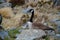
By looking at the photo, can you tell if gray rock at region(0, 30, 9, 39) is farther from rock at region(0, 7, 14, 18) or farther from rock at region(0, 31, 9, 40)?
rock at region(0, 7, 14, 18)

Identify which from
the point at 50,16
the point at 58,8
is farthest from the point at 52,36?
the point at 58,8

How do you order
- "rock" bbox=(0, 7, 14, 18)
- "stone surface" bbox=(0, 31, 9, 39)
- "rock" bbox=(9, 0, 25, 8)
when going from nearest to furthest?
"stone surface" bbox=(0, 31, 9, 39) → "rock" bbox=(0, 7, 14, 18) → "rock" bbox=(9, 0, 25, 8)

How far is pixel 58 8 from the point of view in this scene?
25.8 ft

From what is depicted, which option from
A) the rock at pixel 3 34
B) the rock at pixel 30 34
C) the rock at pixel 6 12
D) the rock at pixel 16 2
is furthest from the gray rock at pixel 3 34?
the rock at pixel 16 2

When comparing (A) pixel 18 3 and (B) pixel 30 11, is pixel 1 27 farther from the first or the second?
(A) pixel 18 3

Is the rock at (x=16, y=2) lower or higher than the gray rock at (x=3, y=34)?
higher

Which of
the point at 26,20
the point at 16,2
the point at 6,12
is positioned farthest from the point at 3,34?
the point at 16,2

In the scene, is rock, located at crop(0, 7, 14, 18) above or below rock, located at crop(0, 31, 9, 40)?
above

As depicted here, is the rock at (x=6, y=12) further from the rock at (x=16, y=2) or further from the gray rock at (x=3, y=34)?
the gray rock at (x=3, y=34)

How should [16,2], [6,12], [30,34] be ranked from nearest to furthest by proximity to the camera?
[30,34] → [6,12] → [16,2]

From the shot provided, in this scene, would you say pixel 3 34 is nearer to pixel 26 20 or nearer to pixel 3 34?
pixel 3 34

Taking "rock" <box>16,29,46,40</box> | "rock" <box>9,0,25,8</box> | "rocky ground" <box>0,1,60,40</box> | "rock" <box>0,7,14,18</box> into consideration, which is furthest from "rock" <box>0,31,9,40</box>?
"rock" <box>9,0,25,8</box>

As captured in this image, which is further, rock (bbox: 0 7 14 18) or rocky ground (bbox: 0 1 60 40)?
rock (bbox: 0 7 14 18)

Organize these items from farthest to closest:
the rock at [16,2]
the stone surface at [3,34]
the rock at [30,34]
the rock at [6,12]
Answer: the rock at [16,2]
the rock at [6,12]
the stone surface at [3,34]
the rock at [30,34]
